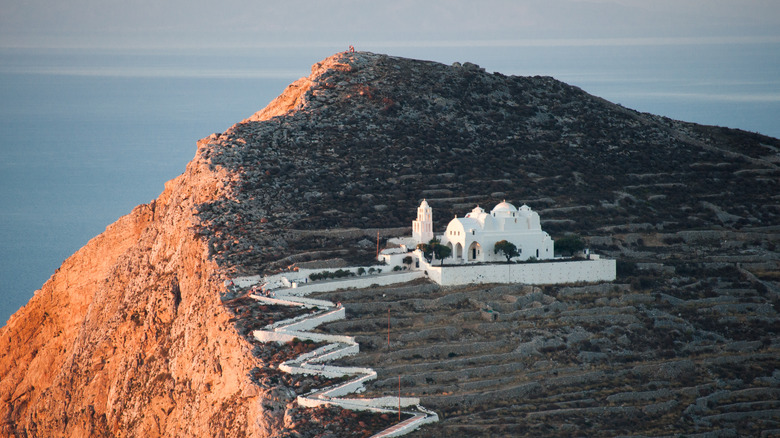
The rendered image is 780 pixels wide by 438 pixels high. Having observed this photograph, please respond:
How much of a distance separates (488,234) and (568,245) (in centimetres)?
625

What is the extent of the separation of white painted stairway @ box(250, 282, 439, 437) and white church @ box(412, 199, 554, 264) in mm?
12581

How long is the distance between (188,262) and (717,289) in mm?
38266

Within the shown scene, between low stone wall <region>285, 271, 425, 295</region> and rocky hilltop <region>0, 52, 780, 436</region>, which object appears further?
low stone wall <region>285, 271, 425, 295</region>

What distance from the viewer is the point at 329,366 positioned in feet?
241

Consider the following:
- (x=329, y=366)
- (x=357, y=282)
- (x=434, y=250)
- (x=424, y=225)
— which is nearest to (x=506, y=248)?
(x=434, y=250)

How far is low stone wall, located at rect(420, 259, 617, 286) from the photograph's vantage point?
285 feet

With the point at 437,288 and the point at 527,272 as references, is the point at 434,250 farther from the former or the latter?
the point at 527,272

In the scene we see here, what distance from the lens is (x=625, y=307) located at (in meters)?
87.0

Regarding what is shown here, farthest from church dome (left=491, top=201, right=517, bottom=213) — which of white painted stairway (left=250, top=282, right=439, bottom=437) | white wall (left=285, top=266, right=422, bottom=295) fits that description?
white painted stairway (left=250, top=282, right=439, bottom=437)

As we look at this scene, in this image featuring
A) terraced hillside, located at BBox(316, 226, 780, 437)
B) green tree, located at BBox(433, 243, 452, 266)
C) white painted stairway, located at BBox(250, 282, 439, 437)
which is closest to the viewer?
white painted stairway, located at BBox(250, 282, 439, 437)

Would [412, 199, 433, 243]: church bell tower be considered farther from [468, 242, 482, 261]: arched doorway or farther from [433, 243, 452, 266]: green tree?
[468, 242, 482, 261]: arched doorway

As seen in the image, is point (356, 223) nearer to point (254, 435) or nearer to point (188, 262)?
point (188, 262)

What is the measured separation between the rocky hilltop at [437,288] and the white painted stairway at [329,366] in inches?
37.7

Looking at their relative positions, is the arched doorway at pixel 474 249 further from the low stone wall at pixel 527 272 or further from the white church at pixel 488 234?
the low stone wall at pixel 527 272
